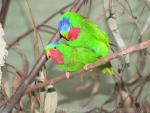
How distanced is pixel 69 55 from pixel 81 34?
46 millimetres

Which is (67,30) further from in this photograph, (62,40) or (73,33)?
(62,40)

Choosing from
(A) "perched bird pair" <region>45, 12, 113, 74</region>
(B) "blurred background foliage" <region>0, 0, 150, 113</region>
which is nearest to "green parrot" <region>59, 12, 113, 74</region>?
(A) "perched bird pair" <region>45, 12, 113, 74</region>

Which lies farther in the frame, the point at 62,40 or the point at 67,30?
the point at 62,40

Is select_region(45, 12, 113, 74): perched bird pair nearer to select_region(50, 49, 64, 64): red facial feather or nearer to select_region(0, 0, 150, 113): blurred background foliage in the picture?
select_region(50, 49, 64, 64): red facial feather

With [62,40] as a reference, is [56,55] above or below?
below

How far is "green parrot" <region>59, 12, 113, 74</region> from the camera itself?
0.54 metres

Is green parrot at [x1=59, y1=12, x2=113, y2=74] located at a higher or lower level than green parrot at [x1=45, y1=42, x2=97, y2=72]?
higher

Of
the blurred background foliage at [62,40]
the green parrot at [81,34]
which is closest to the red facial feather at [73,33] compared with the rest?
the green parrot at [81,34]

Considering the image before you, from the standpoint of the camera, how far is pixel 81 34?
56 centimetres

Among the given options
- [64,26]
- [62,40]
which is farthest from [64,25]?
[62,40]

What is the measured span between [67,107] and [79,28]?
848 millimetres

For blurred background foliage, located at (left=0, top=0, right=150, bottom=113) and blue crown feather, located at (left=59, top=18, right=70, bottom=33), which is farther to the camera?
blurred background foliage, located at (left=0, top=0, right=150, bottom=113)

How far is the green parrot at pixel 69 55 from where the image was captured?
563mm

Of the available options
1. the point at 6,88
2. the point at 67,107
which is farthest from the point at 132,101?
the point at 67,107
